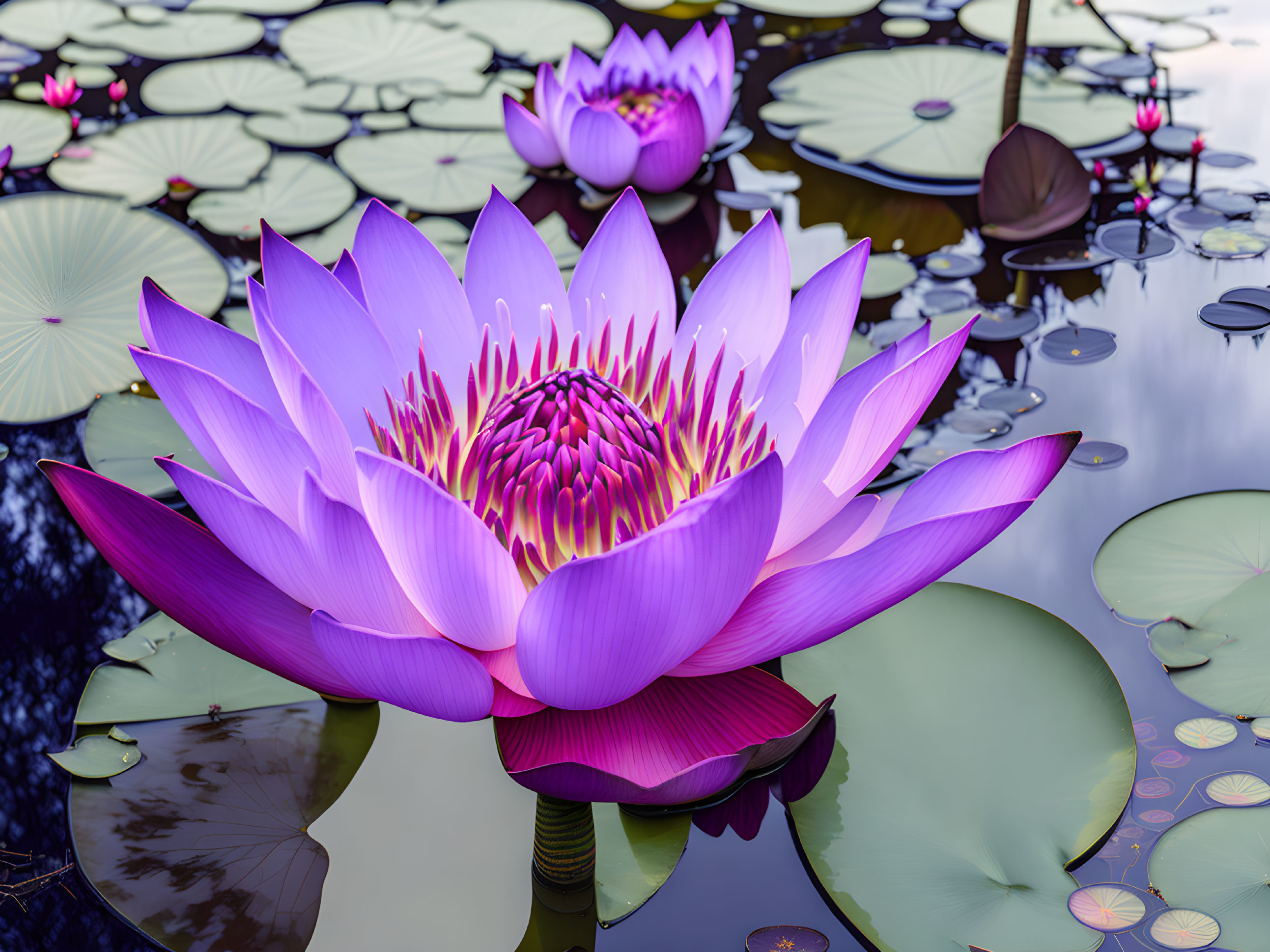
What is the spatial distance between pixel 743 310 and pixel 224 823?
752 mm

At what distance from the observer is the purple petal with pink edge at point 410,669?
729 millimetres

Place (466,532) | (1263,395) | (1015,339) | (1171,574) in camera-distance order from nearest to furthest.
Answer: (466,532)
(1171,574)
(1263,395)
(1015,339)

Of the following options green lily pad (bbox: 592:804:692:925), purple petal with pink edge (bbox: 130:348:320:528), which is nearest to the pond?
green lily pad (bbox: 592:804:692:925)

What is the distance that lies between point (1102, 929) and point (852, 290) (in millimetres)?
624

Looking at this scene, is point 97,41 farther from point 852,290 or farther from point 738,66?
point 852,290

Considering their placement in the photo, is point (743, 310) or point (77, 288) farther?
point (77, 288)

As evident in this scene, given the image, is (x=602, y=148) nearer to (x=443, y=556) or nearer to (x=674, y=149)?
(x=674, y=149)

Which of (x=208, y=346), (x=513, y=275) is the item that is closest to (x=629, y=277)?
(x=513, y=275)

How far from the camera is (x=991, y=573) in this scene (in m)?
1.27

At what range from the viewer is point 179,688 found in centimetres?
114

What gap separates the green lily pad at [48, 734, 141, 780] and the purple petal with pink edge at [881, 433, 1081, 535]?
81 cm

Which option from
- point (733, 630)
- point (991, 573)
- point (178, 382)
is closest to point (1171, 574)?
point (991, 573)

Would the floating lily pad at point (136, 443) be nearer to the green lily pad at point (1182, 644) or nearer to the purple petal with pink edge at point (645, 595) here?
the purple petal with pink edge at point (645, 595)

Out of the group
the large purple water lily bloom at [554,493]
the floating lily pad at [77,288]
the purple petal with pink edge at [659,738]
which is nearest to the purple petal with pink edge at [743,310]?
the large purple water lily bloom at [554,493]
